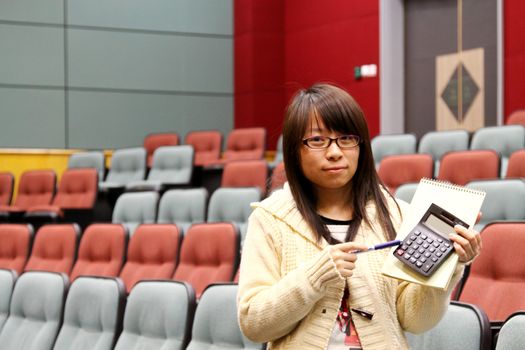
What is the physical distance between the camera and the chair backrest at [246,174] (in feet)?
6.27

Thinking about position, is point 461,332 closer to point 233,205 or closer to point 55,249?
point 233,205

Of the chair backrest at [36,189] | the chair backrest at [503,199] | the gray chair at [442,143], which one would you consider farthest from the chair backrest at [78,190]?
the chair backrest at [503,199]

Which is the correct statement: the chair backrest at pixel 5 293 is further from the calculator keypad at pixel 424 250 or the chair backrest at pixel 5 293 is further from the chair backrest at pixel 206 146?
the chair backrest at pixel 206 146

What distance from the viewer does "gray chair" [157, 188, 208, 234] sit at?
175cm

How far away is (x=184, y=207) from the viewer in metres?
1.78

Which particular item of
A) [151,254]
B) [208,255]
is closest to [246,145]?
[151,254]

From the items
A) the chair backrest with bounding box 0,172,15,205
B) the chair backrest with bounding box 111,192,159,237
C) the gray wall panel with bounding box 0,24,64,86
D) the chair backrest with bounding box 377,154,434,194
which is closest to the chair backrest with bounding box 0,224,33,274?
the chair backrest with bounding box 111,192,159,237

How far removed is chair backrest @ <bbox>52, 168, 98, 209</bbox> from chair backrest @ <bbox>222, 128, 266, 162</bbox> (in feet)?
1.29

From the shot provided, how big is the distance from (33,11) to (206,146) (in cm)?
83

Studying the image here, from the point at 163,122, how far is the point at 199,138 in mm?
545

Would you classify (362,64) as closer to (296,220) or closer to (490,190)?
(490,190)

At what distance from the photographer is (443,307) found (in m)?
0.51

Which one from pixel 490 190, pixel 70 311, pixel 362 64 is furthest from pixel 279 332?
pixel 362 64

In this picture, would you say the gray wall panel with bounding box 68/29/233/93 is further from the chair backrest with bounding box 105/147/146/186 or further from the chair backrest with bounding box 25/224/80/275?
the chair backrest with bounding box 25/224/80/275
